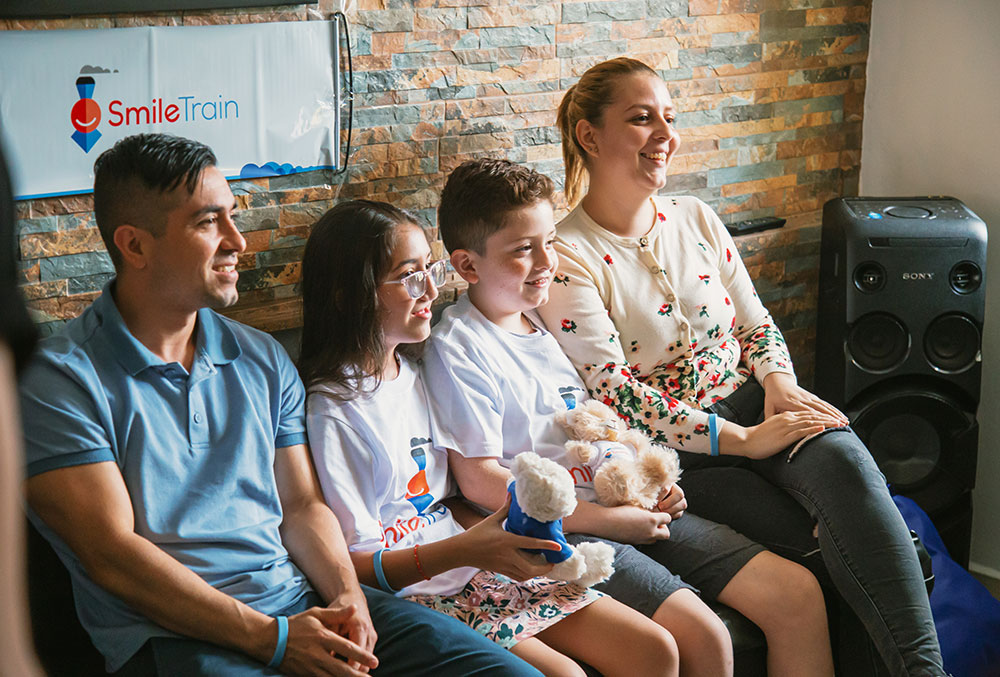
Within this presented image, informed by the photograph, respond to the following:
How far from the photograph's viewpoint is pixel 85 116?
6.26ft

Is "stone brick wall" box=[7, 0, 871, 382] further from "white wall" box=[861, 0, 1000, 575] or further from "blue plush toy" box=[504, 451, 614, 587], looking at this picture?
"blue plush toy" box=[504, 451, 614, 587]

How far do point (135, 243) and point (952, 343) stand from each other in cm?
210

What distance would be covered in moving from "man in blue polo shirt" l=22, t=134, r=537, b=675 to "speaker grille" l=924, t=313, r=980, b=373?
163 cm

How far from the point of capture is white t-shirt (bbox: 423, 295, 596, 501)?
200cm

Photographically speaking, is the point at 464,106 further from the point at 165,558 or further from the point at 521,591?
the point at 165,558

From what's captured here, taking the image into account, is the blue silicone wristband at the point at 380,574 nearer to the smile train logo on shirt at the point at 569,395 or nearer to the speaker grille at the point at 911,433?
the smile train logo on shirt at the point at 569,395

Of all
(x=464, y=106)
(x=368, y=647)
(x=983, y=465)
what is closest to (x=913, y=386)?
(x=983, y=465)

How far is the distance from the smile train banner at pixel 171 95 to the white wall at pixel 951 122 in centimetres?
185

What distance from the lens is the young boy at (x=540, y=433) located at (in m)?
1.97

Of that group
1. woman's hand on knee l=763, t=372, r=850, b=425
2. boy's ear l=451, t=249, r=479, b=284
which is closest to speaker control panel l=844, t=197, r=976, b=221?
woman's hand on knee l=763, t=372, r=850, b=425

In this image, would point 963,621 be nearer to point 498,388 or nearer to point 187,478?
point 498,388

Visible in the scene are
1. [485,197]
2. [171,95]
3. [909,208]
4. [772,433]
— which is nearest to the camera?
[171,95]

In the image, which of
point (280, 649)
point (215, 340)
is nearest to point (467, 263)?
point (215, 340)

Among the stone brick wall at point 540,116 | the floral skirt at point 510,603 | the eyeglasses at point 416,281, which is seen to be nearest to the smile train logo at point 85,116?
the stone brick wall at point 540,116
